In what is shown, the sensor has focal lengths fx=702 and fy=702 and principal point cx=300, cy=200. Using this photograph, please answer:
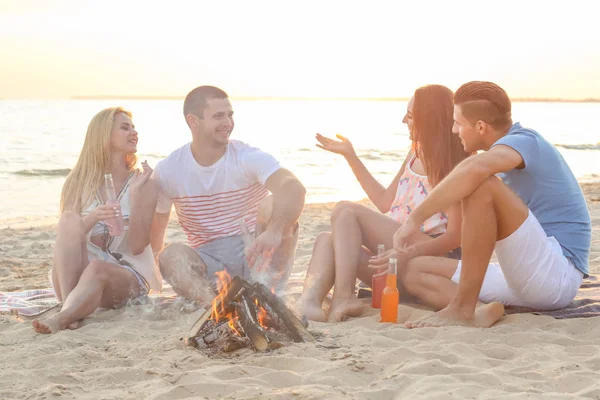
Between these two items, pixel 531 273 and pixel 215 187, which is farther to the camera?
pixel 215 187

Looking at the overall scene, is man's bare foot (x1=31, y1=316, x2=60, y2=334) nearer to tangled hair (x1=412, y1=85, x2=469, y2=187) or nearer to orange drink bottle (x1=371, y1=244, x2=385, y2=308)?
orange drink bottle (x1=371, y1=244, x2=385, y2=308)

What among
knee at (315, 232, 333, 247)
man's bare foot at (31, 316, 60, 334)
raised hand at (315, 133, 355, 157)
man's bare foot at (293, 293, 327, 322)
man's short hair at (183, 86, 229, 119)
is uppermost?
man's short hair at (183, 86, 229, 119)

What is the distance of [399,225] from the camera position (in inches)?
184

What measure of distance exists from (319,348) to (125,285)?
66.9 inches

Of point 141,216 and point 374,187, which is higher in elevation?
point 374,187

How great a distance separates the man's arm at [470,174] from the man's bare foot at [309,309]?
103 cm

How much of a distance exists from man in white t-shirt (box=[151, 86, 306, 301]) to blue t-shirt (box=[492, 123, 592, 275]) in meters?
1.51

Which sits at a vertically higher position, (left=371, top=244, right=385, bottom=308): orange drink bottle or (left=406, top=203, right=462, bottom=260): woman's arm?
(left=406, top=203, right=462, bottom=260): woman's arm

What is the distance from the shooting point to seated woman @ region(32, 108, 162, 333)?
15.1ft

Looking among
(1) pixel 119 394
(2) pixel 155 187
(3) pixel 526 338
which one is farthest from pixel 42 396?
(3) pixel 526 338

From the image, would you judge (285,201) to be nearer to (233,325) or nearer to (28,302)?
(233,325)

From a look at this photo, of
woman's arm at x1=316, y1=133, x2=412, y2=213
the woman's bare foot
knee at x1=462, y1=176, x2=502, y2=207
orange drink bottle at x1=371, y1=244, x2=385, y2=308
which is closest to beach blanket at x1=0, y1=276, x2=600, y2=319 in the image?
the woman's bare foot

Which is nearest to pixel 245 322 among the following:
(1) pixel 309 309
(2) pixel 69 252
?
(1) pixel 309 309

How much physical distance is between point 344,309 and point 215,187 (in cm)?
128
